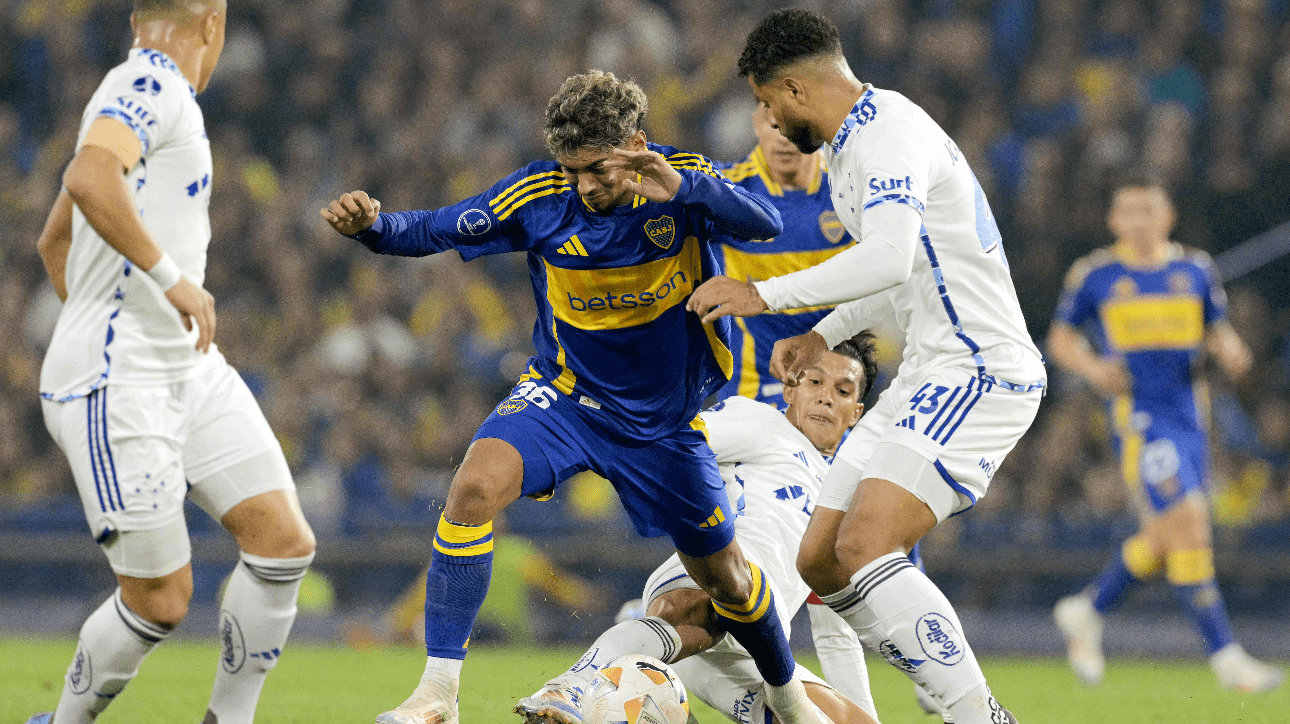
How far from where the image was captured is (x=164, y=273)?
12.3 feet

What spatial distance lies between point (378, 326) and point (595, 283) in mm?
7684

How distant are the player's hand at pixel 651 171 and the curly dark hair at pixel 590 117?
0.12 metres

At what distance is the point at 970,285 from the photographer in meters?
4.01

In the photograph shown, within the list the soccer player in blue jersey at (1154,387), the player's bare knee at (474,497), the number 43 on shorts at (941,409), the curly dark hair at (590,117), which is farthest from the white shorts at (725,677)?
the soccer player in blue jersey at (1154,387)

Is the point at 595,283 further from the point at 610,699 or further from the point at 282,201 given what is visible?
the point at 282,201

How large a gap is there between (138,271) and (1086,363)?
6.12 metres

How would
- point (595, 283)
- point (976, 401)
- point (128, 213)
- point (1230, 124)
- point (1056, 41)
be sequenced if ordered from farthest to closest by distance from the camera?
point (1056, 41)
point (1230, 124)
point (595, 283)
point (976, 401)
point (128, 213)

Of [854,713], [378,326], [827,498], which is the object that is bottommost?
[378,326]

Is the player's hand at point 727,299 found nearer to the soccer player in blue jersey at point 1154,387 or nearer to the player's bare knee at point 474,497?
the player's bare knee at point 474,497

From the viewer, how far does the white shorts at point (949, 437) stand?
3918 mm

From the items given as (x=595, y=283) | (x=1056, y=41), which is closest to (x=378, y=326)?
(x=1056, y=41)

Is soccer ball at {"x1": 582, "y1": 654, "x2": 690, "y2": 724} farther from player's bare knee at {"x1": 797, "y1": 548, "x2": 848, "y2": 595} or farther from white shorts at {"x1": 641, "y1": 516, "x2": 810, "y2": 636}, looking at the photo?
white shorts at {"x1": 641, "y1": 516, "x2": 810, "y2": 636}

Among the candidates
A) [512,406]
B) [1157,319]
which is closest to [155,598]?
[512,406]

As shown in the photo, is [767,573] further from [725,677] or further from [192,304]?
[192,304]
